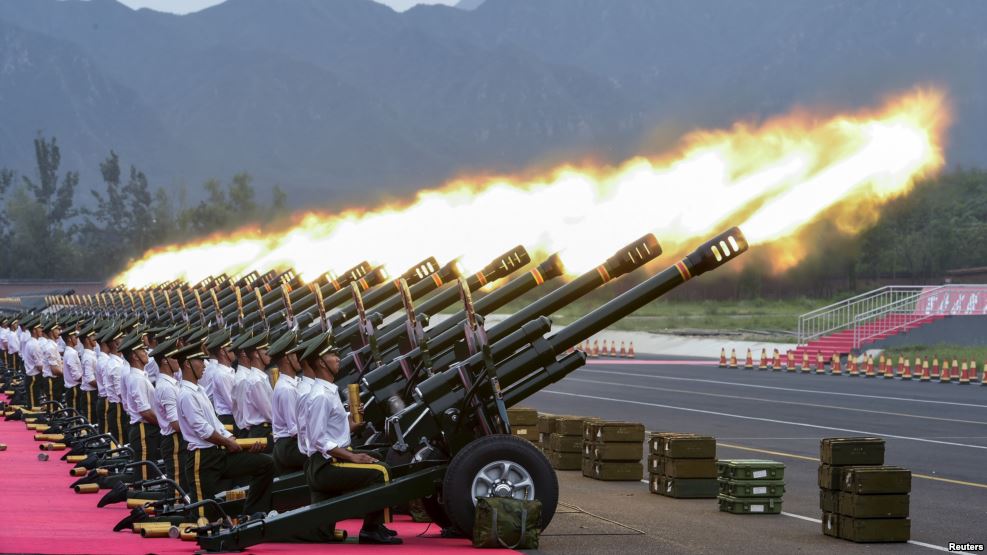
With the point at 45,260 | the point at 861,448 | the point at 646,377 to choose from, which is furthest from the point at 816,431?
the point at 45,260

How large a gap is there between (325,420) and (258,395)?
11.3 feet

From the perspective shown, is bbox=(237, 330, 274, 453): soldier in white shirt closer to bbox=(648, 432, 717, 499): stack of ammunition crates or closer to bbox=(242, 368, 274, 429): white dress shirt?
bbox=(242, 368, 274, 429): white dress shirt

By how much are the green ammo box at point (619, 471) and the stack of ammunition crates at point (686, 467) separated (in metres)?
1.64

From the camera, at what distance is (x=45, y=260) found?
421ft

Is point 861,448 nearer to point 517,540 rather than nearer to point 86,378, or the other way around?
point 517,540

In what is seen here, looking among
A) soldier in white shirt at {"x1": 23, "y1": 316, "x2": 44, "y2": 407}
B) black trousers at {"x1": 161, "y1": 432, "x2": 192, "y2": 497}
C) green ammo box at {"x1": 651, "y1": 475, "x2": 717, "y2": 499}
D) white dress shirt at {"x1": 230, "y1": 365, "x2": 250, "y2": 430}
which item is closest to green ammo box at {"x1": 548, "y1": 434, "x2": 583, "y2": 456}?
green ammo box at {"x1": 651, "y1": 475, "x2": 717, "y2": 499}

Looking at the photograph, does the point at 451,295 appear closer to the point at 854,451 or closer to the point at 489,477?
the point at 489,477

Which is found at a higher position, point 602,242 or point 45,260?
point 45,260

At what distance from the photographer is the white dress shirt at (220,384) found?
18.8 metres

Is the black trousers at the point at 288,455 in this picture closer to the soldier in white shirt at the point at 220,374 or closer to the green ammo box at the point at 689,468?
the soldier in white shirt at the point at 220,374

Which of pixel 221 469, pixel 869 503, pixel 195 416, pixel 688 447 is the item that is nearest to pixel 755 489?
pixel 688 447

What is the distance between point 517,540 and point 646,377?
36.1 metres

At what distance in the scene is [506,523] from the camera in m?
14.1

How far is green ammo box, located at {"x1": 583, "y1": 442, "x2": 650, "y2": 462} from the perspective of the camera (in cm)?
2105
